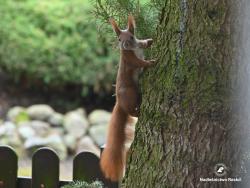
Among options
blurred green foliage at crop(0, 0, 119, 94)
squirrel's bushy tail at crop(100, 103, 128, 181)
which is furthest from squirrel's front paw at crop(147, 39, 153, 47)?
blurred green foliage at crop(0, 0, 119, 94)

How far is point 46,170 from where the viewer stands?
2.49 m

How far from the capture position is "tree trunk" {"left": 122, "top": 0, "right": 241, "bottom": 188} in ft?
5.91

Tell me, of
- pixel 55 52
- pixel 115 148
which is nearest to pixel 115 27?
pixel 115 148

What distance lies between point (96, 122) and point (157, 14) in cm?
370

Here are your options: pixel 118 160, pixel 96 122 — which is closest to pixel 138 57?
pixel 118 160

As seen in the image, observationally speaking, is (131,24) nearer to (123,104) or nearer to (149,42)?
(149,42)

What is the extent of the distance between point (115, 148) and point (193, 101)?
1.42 ft

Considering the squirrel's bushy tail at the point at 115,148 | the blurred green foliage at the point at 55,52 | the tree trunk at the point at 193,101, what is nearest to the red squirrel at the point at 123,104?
the squirrel's bushy tail at the point at 115,148

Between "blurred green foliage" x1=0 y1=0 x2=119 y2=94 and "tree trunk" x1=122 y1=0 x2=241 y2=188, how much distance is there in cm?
405

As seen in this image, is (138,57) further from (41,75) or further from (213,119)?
(41,75)

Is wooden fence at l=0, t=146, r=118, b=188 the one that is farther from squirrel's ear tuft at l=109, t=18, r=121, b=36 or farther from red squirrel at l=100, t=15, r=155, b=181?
squirrel's ear tuft at l=109, t=18, r=121, b=36

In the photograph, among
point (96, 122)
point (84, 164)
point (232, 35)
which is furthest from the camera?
point (96, 122)

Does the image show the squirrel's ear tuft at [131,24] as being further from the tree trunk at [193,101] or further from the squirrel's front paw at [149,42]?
the tree trunk at [193,101]

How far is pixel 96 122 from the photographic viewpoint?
583 centimetres
